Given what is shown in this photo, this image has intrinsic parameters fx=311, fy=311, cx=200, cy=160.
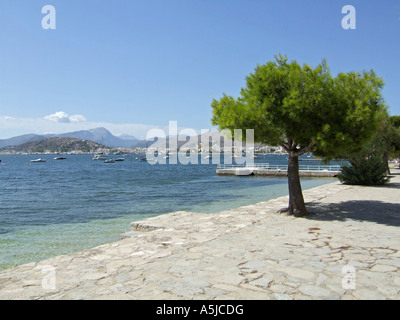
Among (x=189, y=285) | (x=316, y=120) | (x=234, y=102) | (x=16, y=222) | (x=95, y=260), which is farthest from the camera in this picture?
(x=16, y=222)

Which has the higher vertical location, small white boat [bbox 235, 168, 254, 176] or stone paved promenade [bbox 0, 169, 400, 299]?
stone paved promenade [bbox 0, 169, 400, 299]

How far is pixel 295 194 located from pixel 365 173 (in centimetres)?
1212

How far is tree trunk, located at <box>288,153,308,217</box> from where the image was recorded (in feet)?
32.3

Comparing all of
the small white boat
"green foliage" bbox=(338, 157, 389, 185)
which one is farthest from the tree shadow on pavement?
the small white boat

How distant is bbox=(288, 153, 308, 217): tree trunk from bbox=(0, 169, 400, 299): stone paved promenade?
3.64 ft

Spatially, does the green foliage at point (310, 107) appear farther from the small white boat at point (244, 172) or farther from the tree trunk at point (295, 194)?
the small white boat at point (244, 172)

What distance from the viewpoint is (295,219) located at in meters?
9.30

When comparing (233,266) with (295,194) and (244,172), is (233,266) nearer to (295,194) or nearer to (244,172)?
(295,194)

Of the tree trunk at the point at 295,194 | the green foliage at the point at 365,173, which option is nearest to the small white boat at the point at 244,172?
the green foliage at the point at 365,173

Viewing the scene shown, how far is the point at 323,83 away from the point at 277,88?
1316 mm

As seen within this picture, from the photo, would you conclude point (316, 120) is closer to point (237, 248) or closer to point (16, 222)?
point (237, 248)

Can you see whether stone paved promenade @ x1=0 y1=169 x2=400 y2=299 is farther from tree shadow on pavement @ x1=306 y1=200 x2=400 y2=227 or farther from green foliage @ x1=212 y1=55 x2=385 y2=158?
green foliage @ x1=212 y1=55 x2=385 y2=158

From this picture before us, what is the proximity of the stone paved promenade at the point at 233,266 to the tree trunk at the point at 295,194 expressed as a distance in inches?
43.7
